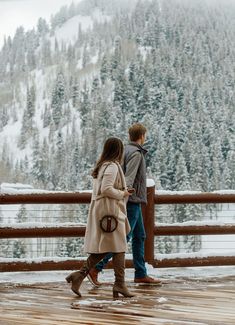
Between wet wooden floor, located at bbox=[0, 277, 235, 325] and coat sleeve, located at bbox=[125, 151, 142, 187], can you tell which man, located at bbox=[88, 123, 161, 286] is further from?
wet wooden floor, located at bbox=[0, 277, 235, 325]

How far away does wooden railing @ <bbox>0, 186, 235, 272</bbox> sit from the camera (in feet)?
21.8

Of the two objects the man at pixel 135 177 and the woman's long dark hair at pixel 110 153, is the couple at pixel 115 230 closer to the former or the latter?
the woman's long dark hair at pixel 110 153

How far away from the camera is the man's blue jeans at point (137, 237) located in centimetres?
595

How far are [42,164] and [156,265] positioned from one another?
146m

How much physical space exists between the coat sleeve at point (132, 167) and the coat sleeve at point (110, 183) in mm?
525

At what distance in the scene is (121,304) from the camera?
16.7ft

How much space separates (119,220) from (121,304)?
2.23 ft

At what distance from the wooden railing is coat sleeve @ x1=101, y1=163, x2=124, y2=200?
1.48m

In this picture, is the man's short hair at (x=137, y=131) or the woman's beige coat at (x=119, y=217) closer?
the woman's beige coat at (x=119, y=217)

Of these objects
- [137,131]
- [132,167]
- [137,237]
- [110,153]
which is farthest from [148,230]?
[110,153]

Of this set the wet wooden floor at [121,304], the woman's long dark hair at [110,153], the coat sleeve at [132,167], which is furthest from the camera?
the coat sleeve at [132,167]

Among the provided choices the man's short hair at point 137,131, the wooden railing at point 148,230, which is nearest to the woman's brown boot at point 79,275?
the man's short hair at point 137,131

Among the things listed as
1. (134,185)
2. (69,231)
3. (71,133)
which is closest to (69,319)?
(134,185)

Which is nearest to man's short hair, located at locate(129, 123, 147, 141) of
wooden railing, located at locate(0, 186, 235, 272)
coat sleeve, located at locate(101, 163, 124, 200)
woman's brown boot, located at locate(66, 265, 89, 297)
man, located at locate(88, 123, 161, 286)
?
man, located at locate(88, 123, 161, 286)
